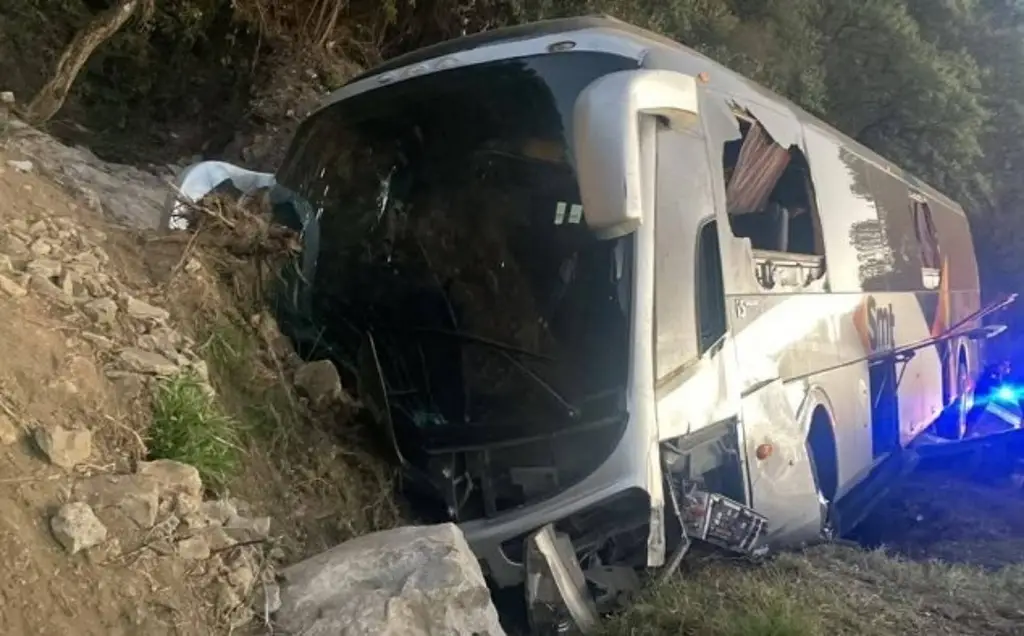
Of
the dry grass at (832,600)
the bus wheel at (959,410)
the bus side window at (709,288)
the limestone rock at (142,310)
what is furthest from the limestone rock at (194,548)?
the bus wheel at (959,410)

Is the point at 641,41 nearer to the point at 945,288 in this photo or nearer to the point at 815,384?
the point at 815,384

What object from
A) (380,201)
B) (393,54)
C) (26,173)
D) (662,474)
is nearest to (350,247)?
(380,201)

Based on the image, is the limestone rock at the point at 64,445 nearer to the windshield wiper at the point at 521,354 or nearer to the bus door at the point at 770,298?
the windshield wiper at the point at 521,354

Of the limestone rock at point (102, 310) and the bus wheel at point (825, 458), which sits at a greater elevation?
the limestone rock at point (102, 310)

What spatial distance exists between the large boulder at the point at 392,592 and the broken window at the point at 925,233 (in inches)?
269

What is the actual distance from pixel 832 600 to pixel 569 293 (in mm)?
1690

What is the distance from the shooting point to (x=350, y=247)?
528 cm

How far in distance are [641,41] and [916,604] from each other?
9.10 feet

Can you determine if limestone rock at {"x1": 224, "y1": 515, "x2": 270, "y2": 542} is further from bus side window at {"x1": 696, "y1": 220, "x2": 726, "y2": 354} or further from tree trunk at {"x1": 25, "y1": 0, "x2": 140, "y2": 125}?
tree trunk at {"x1": 25, "y1": 0, "x2": 140, "y2": 125}

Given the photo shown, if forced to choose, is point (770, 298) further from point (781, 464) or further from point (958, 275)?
point (958, 275)

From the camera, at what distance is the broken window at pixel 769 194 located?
536 cm

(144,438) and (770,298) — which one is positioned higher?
(770,298)

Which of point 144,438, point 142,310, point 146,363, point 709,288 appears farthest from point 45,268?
point 709,288

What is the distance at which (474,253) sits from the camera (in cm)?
492
